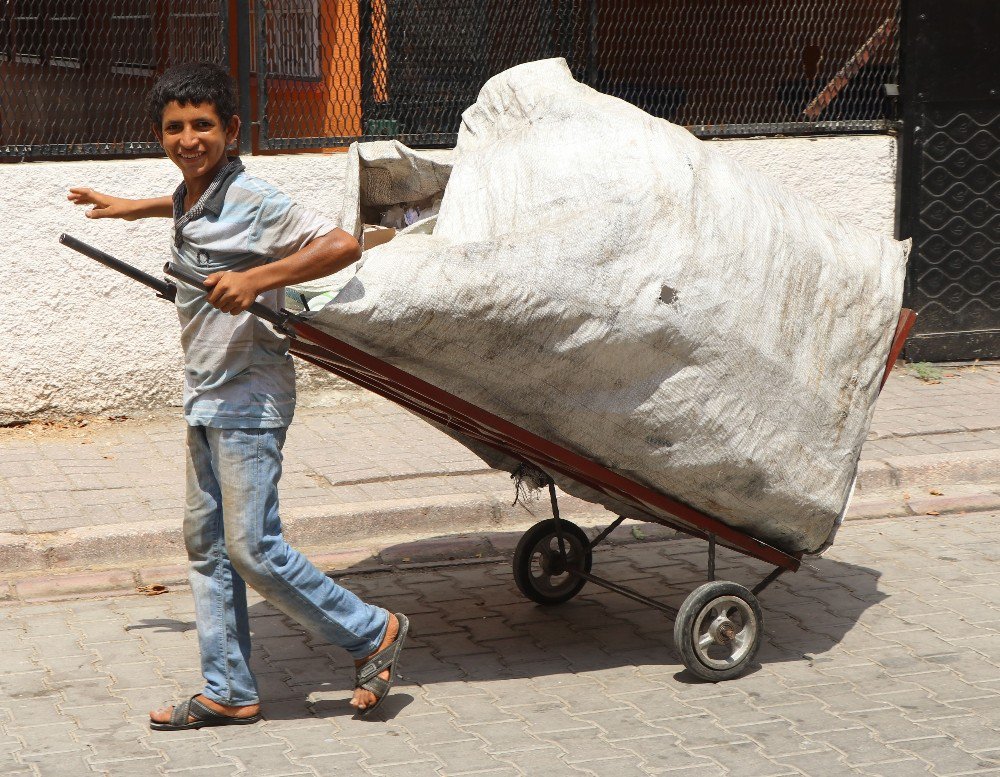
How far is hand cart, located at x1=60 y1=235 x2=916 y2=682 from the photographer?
3879 mm

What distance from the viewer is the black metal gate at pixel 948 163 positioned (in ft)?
28.9

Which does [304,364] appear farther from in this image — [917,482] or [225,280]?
[225,280]

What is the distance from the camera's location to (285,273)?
3.71 metres

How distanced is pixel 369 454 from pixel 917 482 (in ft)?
8.88

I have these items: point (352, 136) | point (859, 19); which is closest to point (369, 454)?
point (352, 136)

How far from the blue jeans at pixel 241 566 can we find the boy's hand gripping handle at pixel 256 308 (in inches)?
14.3

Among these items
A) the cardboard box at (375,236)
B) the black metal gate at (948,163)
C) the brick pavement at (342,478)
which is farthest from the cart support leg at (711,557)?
the black metal gate at (948,163)

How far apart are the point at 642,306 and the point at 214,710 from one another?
1718mm

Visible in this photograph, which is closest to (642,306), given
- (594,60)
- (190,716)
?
(190,716)

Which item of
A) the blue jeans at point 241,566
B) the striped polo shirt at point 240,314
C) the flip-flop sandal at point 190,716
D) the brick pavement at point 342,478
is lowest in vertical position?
the flip-flop sandal at point 190,716

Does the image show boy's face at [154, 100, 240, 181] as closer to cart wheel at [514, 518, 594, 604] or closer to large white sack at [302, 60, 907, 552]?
large white sack at [302, 60, 907, 552]

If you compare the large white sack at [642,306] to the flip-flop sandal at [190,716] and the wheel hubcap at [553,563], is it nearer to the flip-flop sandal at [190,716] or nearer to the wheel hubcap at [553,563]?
the wheel hubcap at [553,563]

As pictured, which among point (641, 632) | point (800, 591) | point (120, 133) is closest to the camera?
point (641, 632)

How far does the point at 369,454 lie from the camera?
7.10 metres
